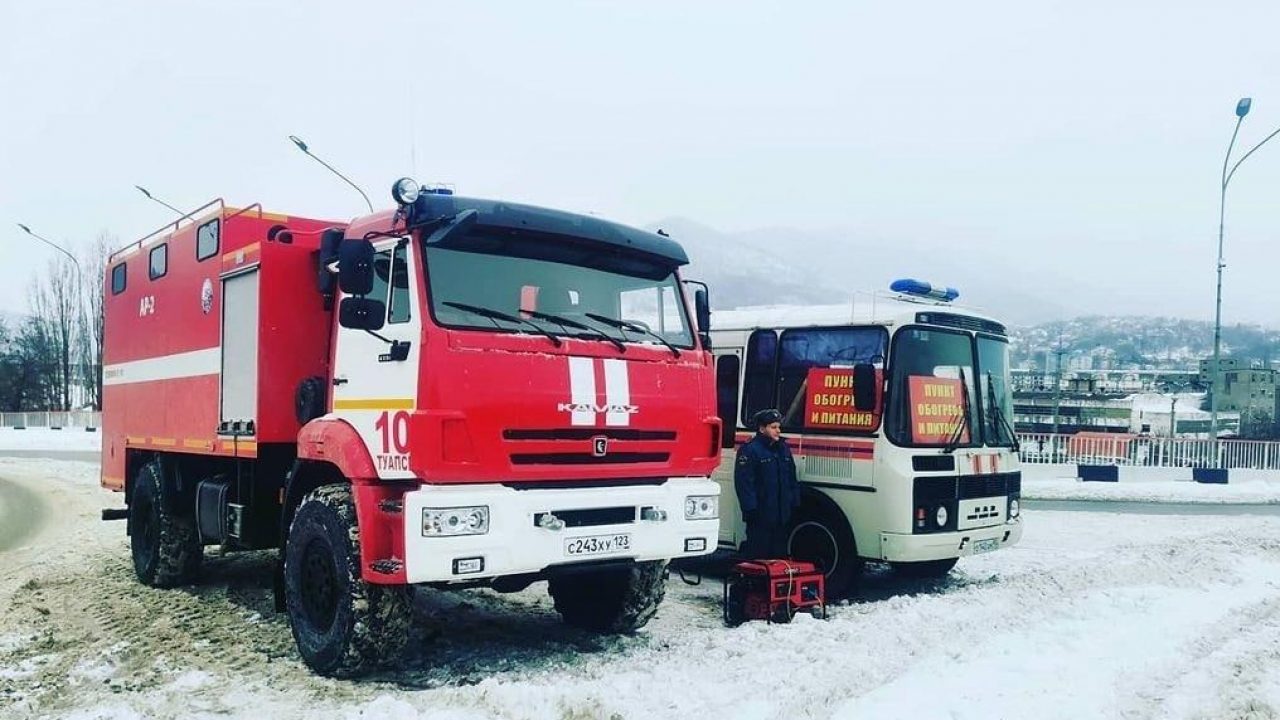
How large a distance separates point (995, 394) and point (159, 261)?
8.06 m

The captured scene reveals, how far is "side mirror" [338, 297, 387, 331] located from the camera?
5.91 metres

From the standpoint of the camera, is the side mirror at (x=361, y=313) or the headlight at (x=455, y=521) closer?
the headlight at (x=455, y=521)

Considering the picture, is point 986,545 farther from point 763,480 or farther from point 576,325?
point 576,325

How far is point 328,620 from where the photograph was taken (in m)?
6.45

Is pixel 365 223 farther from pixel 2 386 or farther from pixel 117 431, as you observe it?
pixel 2 386

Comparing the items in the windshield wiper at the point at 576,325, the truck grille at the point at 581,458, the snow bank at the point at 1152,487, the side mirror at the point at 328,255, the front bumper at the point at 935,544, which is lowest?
the snow bank at the point at 1152,487

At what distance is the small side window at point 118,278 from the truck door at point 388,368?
559cm

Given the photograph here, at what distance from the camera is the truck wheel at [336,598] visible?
6.05 meters

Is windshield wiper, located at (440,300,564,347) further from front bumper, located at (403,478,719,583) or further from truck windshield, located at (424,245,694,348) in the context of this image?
front bumper, located at (403,478,719,583)

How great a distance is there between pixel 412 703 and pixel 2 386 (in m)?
71.7

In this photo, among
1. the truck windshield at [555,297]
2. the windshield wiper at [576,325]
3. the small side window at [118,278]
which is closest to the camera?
the truck windshield at [555,297]

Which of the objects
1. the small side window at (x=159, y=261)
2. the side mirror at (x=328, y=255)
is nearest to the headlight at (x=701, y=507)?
the side mirror at (x=328, y=255)

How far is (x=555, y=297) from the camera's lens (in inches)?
253

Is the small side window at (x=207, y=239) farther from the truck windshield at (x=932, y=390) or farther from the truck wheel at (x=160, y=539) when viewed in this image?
the truck windshield at (x=932, y=390)
